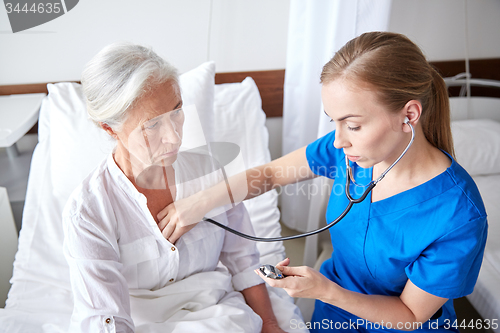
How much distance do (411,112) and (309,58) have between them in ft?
2.63

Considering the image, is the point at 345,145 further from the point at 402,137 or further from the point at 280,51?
the point at 280,51

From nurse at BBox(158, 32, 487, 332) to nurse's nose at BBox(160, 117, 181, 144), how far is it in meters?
0.17

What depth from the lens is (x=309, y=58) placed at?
5.15ft

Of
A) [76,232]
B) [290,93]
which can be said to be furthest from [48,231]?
[290,93]

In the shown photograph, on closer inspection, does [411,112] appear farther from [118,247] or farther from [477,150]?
[477,150]

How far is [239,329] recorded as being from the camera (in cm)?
94

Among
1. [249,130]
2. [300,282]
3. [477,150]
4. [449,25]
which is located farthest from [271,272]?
[449,25]

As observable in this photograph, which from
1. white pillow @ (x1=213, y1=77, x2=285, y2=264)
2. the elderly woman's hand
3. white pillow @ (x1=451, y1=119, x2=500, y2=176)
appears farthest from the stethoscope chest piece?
white pillow @ (x1=451, y1=119, x2=500, y2=176)

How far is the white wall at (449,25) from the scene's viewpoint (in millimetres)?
1817

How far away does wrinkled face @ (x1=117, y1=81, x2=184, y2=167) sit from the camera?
2.52ft

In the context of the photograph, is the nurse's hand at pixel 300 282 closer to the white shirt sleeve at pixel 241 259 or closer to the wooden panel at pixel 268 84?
the white shirt sleeve at pixel 241 259

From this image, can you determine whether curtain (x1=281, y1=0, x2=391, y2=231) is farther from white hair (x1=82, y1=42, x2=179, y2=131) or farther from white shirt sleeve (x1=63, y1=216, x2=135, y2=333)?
white shirt sleeve (x1=63, y1=216, x2=135, y2=333)

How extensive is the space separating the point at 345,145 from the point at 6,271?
4.19ft

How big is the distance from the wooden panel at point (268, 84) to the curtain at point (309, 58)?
0.13 meters
